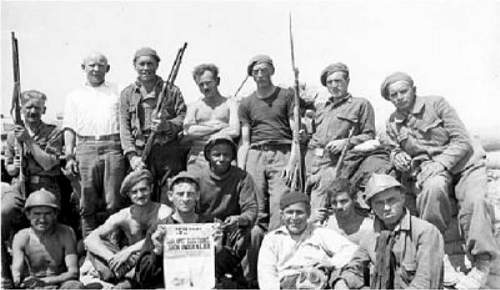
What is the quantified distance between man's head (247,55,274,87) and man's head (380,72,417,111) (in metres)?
1.28

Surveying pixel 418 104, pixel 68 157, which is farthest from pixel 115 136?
pixel 418 104

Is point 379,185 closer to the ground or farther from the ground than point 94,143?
closer to the ground

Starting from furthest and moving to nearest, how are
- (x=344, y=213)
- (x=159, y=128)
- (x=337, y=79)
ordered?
(x=337, y=79)
(x=159, y=128)
(x=344, y=213)

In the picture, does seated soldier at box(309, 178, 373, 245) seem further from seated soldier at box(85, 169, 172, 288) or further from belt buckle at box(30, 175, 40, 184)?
belt buckle at box(30, 175, 40, 184)

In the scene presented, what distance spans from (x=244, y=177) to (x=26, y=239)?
2.17 meters

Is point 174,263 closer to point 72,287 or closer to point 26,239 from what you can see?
point 72,287

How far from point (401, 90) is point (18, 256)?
4035 millimetres

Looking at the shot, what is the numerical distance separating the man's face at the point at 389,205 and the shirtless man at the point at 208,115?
211 cm

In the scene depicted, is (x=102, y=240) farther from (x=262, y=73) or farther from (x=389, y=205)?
(x=389, y=205)

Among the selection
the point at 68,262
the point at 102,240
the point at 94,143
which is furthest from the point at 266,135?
the point at 68,262

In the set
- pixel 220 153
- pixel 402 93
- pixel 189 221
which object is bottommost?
pixel 189 221

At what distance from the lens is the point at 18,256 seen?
6.87 meters

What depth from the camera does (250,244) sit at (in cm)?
677

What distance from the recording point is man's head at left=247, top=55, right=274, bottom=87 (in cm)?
778
